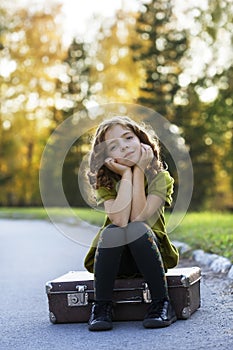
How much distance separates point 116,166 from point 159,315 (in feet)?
2.94

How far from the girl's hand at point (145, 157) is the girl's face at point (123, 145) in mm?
22

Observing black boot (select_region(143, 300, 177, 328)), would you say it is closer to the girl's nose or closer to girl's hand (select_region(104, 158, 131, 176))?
girl's hand (select_region(104, 158, 131, 176))

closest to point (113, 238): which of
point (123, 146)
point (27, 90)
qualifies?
point (123, 146)

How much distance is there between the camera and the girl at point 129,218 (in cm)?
419

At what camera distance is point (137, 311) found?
14.4 ft

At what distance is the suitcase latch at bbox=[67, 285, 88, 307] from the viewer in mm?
4422

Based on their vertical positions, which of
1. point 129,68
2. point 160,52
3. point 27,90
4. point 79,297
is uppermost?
point 160,52

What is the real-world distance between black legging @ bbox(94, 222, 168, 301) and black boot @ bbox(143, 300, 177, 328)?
0.13 feet

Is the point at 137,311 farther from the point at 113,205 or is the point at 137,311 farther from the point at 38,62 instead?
the point at 38,62

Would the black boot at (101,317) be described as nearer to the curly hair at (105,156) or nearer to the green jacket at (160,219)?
the green jacket at (160,219)

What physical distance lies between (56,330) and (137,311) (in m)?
0.47

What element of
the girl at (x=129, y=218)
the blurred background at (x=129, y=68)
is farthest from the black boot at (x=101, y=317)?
the blurred background at (x=129, y=68)

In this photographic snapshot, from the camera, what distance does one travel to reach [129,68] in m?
30.2

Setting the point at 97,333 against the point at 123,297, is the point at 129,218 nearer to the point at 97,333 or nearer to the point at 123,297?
the point at 123,297
